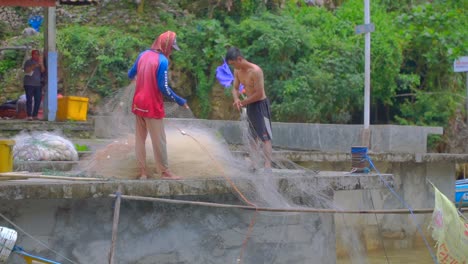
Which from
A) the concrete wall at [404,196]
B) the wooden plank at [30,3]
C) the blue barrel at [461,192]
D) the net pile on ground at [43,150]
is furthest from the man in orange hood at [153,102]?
the blue barrel at [461,192]

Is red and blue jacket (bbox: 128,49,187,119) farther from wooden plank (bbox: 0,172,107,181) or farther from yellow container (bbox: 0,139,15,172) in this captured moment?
yellow container (bbox: 0,139,15,172)

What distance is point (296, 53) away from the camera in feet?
56.6

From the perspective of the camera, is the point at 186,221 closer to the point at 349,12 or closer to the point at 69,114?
the point at 69,114

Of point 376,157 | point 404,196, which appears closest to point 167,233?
point 376,157

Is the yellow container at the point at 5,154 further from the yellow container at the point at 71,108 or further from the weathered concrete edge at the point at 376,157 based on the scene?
A: the yellow container at the point at 71,108

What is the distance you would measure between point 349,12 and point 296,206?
40.3ft

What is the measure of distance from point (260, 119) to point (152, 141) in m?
1.86

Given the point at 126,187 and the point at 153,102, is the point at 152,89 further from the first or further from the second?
the point at 126,187

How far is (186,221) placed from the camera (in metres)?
7.60

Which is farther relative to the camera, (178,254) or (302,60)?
(302,60)

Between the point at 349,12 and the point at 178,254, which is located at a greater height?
the point at 349,12

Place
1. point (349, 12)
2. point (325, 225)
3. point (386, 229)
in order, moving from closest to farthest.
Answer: point (325, 225) < point (386, 229) < point (349, 12)

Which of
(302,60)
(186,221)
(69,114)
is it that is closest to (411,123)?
(302,60)

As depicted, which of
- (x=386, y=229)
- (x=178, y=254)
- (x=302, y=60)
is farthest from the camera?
(x=302, y=60)
